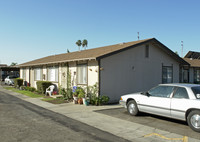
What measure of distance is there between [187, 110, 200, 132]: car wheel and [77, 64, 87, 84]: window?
25.6ft

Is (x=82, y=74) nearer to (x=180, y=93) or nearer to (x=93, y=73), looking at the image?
(x=93, y=73)

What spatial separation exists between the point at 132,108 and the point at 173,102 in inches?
84.8

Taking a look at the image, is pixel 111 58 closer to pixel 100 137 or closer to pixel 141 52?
pixel 141 52

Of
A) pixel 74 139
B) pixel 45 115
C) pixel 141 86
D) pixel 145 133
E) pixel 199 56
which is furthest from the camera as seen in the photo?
pixel 199 56

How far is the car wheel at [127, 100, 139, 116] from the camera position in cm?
841

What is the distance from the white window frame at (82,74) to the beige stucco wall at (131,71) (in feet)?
5.52

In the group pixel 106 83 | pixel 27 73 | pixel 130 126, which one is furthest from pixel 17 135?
pixel 27 73

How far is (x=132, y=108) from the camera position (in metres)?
8.58

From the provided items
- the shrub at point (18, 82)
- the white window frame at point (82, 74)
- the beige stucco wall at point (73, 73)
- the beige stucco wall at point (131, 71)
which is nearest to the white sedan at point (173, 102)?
the beige stucco wall at point (131, 71)

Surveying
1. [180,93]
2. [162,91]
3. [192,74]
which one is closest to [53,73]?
[162,91]

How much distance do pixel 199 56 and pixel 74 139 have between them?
101 ft

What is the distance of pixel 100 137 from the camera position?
5.59 m

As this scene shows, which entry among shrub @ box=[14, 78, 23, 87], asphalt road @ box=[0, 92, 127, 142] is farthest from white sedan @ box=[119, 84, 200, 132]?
shrub @ box=[14, 78, 23, 87]

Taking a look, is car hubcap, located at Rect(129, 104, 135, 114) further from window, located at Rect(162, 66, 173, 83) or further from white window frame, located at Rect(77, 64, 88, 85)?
window, located at Rect(162, 66, 173, 83)
